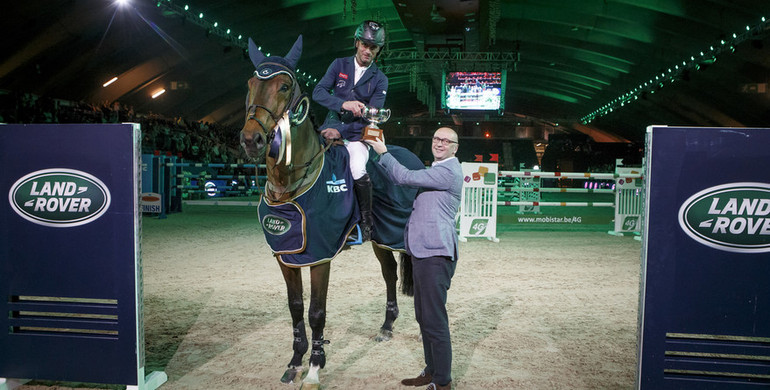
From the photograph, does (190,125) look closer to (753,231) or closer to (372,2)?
(372,2)

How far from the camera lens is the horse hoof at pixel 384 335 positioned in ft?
13.4

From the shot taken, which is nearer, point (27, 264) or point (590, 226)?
point (27, 264)

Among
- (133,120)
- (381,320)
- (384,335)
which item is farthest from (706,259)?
(133,120)

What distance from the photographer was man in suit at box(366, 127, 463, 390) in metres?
2.97

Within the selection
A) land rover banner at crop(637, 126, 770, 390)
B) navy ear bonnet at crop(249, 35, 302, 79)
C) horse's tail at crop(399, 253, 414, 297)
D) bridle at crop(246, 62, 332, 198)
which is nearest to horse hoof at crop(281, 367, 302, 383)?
bridle at crop(246, 62, 332, 198)

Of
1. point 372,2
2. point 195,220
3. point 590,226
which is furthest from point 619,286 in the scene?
point 372,2

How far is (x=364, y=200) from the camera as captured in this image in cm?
371

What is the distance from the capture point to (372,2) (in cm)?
1984

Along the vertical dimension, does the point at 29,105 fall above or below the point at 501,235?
above

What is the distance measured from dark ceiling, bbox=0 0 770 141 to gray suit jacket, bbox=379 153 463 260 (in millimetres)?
13568

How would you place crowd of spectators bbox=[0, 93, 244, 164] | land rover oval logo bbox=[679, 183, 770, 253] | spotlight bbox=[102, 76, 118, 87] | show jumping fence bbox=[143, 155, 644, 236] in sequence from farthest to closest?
spotlight bbox=[102, 76, 118, 87] < crowd of spectators bbox=[0, 93, 244, 164] < show jumping fence bbox=[143, 155, 644, 236] < land rover oval logo bbox=[679, 183, 770, 253]

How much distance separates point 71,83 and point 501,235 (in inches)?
645

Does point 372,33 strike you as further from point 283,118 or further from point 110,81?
point 110,81

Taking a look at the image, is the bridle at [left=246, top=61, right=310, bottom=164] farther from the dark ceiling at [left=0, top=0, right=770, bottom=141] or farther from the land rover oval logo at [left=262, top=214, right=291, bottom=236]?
the dark ceiling at [left=0, top=0, right=770, bottom=141]
